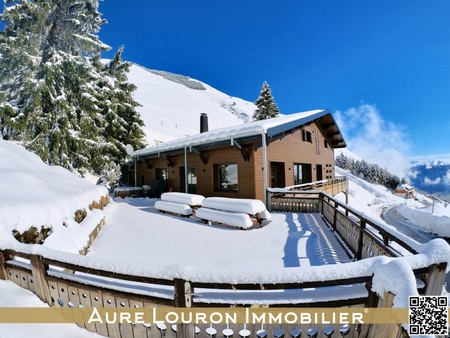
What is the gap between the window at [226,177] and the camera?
11658mm

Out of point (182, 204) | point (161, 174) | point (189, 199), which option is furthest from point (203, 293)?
point (161, 174)

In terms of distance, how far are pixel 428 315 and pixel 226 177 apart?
10.6m

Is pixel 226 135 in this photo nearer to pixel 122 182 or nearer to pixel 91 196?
pixel 91 196

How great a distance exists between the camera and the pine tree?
Answer: 115ft

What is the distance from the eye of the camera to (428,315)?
182 centimetres

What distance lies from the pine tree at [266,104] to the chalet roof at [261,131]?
15.4 meters

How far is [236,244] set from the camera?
6148 mm

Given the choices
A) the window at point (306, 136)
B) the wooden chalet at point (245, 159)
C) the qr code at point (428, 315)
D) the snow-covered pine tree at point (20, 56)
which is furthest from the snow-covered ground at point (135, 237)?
the snow-covered pine tree at point (20, 56)

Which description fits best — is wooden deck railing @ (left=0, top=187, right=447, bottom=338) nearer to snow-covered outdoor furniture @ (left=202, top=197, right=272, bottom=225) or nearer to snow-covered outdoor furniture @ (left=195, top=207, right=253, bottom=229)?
snow-covered outdoor furniture @ (left=195, top=207, right=253, bottom=229)

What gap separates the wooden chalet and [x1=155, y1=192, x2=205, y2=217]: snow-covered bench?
2.31 meters

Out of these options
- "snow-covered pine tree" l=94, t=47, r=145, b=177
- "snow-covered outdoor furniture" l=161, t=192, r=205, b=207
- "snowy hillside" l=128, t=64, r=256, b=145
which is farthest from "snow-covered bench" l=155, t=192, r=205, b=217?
"snowy hillside" l=128, t=64, r=256, b=145

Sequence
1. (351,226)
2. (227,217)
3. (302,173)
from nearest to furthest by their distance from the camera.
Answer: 1. (351,226)
2. (227,217)
3. (302,173)

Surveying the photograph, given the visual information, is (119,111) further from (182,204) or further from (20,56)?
(182,204)

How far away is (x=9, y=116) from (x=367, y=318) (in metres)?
17.6
